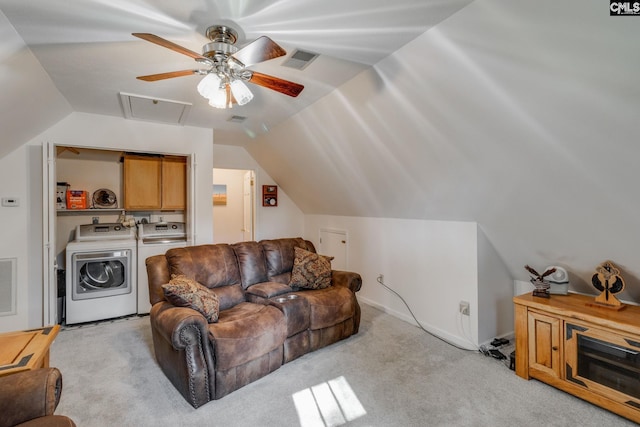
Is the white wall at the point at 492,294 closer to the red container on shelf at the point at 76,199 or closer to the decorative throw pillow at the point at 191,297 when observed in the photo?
the decorative throw pillow at the point at 191,297

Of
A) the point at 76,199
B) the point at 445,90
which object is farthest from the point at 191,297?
the point at 76,199

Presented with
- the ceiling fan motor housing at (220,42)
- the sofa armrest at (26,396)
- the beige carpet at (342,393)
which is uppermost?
the ceiling fan motor housing at (220,42)

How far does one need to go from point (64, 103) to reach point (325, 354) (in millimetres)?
3698

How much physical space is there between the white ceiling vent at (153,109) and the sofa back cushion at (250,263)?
1649mm

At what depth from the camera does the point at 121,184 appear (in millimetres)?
4418

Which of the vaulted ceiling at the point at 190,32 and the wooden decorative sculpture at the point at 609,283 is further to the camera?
the wooden decorative sculpture at the point at 609,283

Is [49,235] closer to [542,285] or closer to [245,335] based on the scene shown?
[245,335]

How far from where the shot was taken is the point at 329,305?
2.97m

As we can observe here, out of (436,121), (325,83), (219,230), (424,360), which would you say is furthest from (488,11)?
(219,230)

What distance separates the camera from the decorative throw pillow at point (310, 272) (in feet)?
11.0

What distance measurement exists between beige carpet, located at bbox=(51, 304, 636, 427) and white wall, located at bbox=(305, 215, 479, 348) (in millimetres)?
374

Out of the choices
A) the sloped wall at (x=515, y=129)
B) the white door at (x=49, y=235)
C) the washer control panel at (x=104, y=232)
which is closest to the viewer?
the sloped wall at (x=515, y=129)

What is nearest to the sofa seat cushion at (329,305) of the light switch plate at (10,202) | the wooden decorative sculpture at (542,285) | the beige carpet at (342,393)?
the beige carpet at (342,393)

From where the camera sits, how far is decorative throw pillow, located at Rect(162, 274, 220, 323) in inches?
93.0
